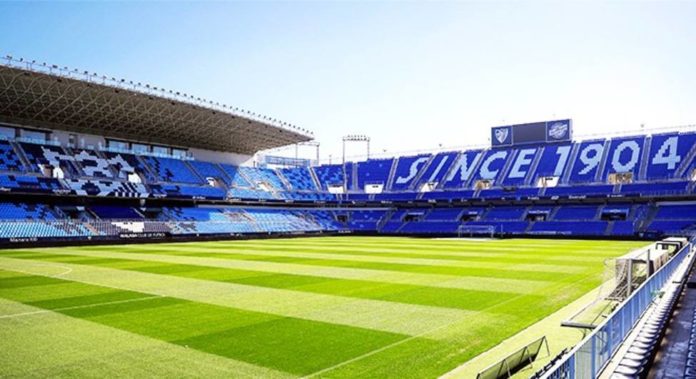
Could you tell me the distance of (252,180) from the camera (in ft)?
225

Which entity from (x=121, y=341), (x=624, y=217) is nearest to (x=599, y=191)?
(x=624, y=217)

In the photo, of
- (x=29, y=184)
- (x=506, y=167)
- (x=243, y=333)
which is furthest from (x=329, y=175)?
(x=243, y=333)

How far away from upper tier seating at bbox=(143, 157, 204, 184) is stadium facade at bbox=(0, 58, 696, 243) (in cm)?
→ 21

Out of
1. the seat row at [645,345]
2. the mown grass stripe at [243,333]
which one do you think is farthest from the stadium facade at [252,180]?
the seat row at [645,345]

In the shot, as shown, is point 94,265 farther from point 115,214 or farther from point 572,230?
point 572,230

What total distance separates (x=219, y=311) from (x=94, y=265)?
15.1 metres

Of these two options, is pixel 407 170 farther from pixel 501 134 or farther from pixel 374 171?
pixel 501 134

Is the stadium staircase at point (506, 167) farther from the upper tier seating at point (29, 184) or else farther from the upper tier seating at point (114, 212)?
the upper tier seating at point (29, 184)

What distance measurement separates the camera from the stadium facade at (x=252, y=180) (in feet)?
149

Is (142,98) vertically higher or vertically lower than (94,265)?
higher

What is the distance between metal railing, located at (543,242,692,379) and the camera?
5708 mm

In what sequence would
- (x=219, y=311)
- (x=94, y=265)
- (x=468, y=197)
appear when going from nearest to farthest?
(x=219, y=311) → (x=94, y=265) → (x=468, y=197)

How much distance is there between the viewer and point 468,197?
2466 inches

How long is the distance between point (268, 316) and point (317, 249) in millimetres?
23673
